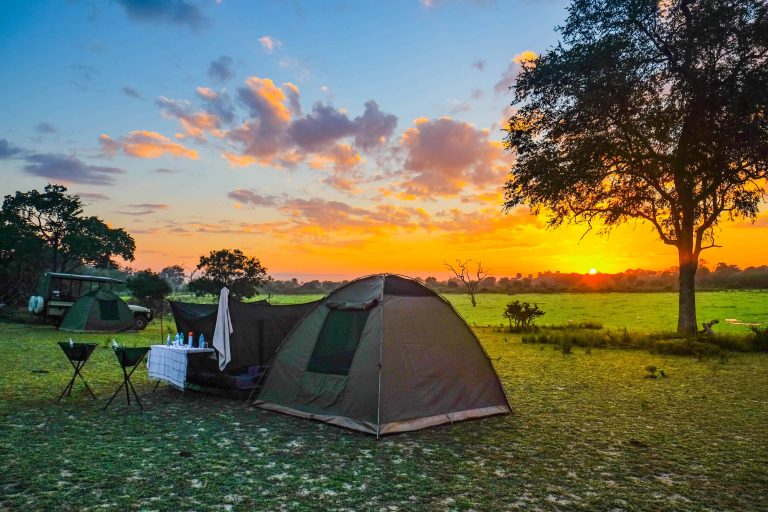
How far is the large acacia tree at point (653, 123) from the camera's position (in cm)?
1958

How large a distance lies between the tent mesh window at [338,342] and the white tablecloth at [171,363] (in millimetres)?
2813

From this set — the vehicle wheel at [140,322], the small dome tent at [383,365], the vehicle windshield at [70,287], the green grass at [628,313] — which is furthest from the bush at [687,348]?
the vehicle windshield at [70,287]

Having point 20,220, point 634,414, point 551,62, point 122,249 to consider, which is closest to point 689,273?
point 551,62

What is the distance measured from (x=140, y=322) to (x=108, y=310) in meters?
2.31

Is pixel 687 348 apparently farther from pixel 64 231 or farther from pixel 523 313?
pixel 64 231

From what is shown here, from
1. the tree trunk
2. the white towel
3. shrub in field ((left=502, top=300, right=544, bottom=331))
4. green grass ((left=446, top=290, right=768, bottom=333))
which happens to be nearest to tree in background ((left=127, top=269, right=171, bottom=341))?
green grass ((left=446, top=290, right=768, bottom=333))

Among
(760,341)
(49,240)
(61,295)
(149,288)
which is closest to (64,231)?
(49,240)

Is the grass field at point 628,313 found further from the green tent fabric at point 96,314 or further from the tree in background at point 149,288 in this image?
the tree in background at point 149,288

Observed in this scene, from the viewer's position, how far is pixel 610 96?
818 inches

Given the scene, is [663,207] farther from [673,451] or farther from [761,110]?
[673,451]

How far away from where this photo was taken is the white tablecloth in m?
9.80

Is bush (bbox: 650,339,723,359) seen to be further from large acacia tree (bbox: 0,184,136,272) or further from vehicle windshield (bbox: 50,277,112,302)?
large acacia tree (bbox: 0,184,136,272)

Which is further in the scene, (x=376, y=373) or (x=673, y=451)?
(x=376, y=373)

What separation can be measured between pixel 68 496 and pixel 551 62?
23.9 metres
